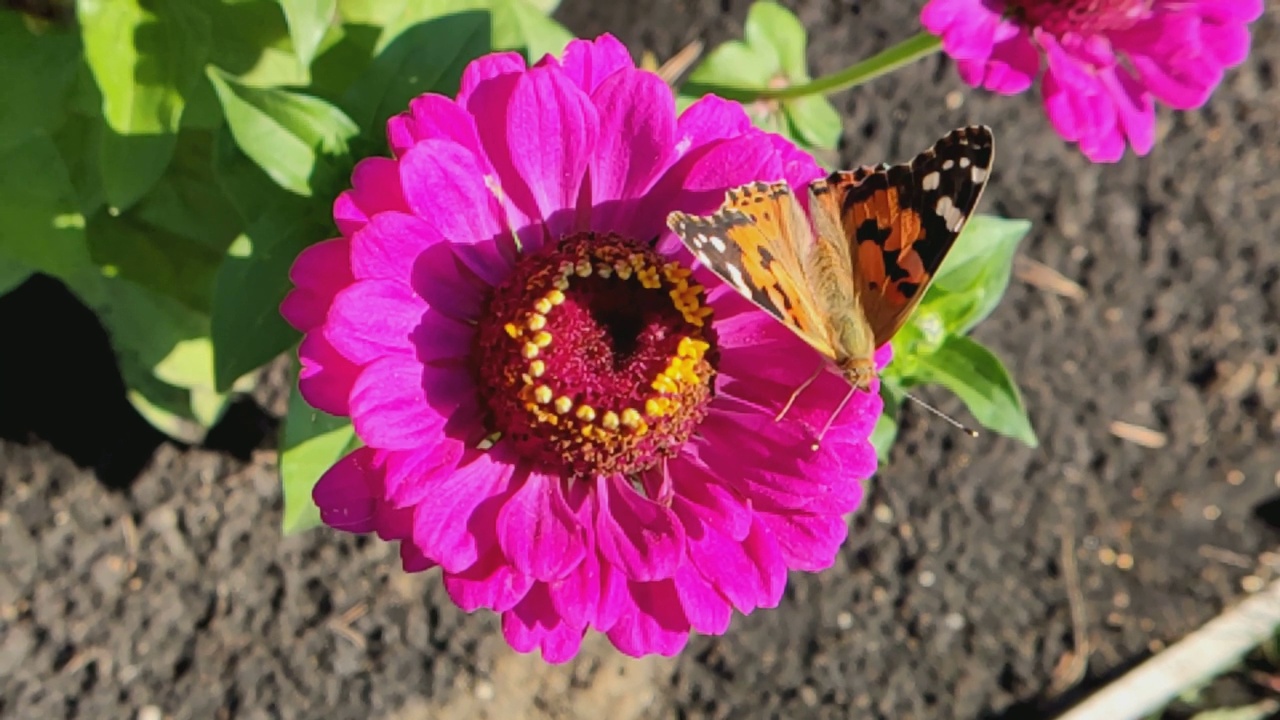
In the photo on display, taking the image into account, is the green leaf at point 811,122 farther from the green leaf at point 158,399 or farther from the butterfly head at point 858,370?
the green leaf at point 158,399

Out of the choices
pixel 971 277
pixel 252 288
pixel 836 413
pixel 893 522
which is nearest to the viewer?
pixel 836 413

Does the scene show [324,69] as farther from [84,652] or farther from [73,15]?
[84,652]

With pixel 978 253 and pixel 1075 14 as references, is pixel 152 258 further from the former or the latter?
pixel 1075 14

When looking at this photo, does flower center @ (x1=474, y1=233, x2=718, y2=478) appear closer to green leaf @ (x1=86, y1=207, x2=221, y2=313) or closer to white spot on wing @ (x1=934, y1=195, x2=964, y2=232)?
white spot on wing @ (x1=934, y1=195, x2=964, y2=232)

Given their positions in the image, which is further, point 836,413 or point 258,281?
point 258,281

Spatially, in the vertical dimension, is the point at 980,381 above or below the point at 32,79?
below

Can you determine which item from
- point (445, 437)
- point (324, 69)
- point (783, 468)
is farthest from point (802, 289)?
point (324, 69)

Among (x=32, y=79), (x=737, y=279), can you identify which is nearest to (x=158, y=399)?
(x=32, y=79)
